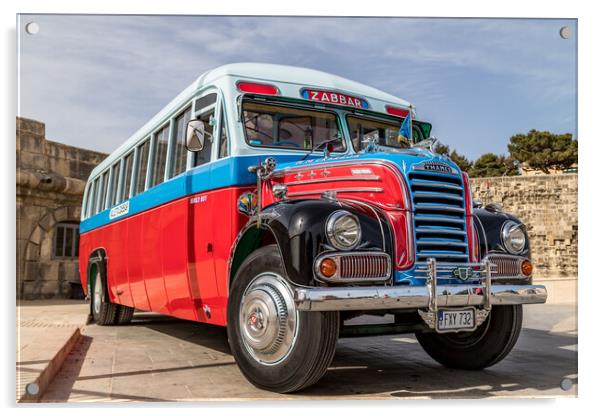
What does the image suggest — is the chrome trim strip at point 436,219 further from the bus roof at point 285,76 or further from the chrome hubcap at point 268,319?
the bus roof at point 285,76

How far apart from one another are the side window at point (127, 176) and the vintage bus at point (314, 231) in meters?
1.24

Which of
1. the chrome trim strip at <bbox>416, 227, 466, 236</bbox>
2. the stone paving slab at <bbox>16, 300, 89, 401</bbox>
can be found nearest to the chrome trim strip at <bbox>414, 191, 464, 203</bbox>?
the chrome trim strip at <bbox>416, 227, 466, 236</bbox>

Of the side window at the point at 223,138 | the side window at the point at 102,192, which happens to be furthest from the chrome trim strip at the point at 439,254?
the side window at the point at 102,192

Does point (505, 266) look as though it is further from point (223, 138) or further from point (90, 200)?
point (90, 200)

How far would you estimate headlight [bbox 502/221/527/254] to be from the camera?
15.4ft

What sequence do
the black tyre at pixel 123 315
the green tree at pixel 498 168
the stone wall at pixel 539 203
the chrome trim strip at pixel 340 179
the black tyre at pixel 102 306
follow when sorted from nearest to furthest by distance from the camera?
1. the chrome trim strip at pixel 340 179
2. the black tyre at pixel 102 306
3. the black tyre at pixel 123 315
4. the green tree at pixel 498 168
5. the stone wall at pixel 539 203

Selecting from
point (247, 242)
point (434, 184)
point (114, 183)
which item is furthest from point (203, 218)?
point (114, 183)

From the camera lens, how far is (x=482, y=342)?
505cm

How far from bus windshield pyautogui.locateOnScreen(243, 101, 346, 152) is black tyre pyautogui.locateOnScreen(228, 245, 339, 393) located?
117cm

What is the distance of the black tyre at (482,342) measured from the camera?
16.0 feet

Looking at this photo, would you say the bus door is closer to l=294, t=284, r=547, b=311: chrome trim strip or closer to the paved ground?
the paved ground

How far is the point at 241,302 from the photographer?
4.36m

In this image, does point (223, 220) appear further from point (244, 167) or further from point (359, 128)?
point (359, 128)
